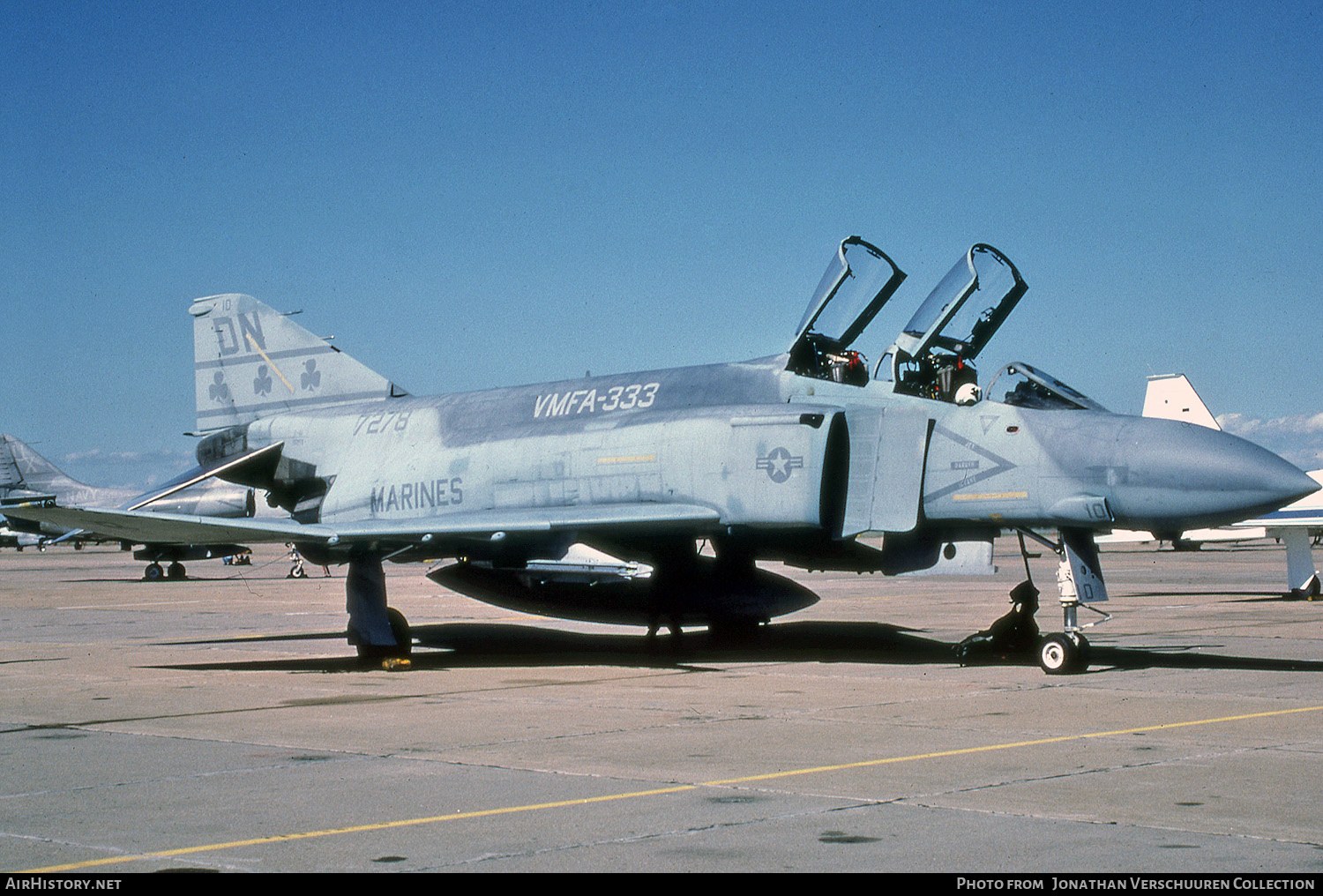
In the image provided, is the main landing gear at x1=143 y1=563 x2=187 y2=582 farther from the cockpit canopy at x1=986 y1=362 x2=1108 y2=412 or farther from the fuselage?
the cockpit canopy at x1=986 y1=362 x2=1108 y2=412

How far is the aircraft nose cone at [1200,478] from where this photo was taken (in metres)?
9.98

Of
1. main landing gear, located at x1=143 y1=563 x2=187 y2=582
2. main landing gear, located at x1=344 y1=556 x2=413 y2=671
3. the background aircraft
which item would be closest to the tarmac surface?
main landing gear, located at x1=344 y1=556 x2=413 y2=671

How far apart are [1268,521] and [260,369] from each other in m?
17.8

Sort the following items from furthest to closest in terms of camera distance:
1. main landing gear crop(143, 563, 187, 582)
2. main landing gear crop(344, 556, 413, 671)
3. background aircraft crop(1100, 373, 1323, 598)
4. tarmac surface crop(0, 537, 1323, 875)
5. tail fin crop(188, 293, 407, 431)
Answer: main landing gear crop(143, 563, 187, 582)
background aircraft crop(1100, 373, 1323, 598)
tail fin crop(188, 293, 407, 431)
main landing gear crop(344, 556, 413, 671)
tarmac surface crop(0, 537, 1323, 875)

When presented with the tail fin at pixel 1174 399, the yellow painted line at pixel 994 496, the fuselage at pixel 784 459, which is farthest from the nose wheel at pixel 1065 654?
the tail fin at pixel 1174 399

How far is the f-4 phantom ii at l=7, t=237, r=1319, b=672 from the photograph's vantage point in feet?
35.9

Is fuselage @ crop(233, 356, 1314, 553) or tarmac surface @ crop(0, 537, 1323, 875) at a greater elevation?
fuselage @ crop(233, 356, 1314, 553)

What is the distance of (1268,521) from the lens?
23.8m

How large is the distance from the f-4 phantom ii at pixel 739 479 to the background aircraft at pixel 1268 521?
115 centimetres

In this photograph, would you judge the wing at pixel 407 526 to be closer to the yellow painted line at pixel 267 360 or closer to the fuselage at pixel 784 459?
the fuselage at pixel 784 459

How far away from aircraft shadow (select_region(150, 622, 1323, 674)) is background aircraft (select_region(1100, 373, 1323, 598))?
1.69 metres

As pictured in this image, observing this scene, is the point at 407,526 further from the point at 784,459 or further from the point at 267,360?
the point at 267,360

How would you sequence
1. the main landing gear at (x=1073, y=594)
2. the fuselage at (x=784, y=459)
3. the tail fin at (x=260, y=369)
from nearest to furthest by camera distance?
the fuselage at (x=784, y=459), the main landing gear at (x=1073, y=594), the tail fin at (x=260, y=369)
